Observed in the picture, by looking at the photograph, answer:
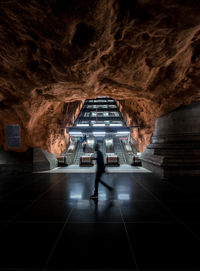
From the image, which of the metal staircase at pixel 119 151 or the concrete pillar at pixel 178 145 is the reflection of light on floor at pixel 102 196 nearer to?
the concrete pillar at pixel 178 145

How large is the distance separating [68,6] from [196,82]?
19.3ft

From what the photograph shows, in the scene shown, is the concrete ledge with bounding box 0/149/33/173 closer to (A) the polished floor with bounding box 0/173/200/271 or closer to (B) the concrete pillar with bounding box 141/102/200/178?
(A) the polished floor with bounding box 0/173/200/271

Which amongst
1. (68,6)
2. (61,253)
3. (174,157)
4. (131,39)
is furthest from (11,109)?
(174,157)

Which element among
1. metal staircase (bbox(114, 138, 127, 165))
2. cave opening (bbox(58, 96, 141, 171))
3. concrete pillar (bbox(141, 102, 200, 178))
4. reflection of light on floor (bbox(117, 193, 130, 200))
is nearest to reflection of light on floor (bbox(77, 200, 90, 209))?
reflection of light on floor (bbox(117, 193, 130, 200))

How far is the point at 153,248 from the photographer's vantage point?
5.80 ft

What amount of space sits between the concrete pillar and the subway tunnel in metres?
0.05

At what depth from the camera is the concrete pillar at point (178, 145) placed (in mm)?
Result: 5482

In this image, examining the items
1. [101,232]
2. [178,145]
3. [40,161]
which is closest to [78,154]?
[40,161]

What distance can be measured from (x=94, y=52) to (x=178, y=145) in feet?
18.3

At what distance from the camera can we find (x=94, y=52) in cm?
424

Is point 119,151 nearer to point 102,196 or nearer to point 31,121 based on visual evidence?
point 31,121

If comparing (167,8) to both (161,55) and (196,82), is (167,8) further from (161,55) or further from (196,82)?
Answer: (196,82)

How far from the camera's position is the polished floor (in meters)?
1.58

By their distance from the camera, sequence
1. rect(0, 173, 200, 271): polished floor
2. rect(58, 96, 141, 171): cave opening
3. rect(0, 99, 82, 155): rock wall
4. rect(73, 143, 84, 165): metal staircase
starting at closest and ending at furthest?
1. rect(0, 173, 200, 271): polished floor
2. rect(0, 99, 82, 155): rock wall
3. rect(58, 96, 141, 171): cave opening
4. rect(73, 143, 84, 165): metal staircase
